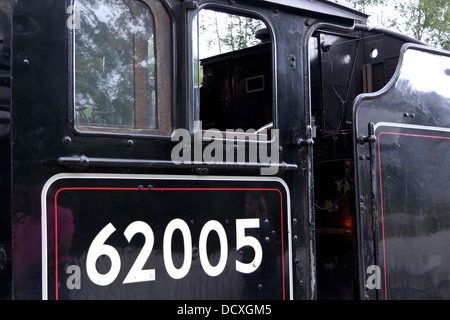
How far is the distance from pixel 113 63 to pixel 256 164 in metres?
0.83

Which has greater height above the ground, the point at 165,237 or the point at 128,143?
the point at 128,143

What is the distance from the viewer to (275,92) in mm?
3023

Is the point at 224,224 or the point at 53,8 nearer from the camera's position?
the point at 53,8

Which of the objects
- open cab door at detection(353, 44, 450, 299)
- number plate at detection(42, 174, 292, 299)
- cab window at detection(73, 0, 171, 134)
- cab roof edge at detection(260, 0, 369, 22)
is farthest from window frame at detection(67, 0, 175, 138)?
open cab door at detection(353, 44, 450, 299)

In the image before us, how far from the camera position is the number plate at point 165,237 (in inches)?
90.7

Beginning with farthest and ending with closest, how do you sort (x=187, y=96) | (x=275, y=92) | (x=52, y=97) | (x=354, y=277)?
(x=354, y=277)
(x=275, y=92)
(x=187, y=96)
(x=52, y=97)

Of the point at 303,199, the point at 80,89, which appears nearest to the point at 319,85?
the point at 303,199

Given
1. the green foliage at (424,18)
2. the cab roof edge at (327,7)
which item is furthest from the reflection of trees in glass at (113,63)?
the green foliage at (424,18)

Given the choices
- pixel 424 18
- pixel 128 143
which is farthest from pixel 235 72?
pixel 424 18

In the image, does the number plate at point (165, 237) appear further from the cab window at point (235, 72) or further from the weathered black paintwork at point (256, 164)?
the cab window at point (235, 72)

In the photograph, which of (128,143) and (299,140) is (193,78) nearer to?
(128,143)

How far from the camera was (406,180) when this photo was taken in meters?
3.46
